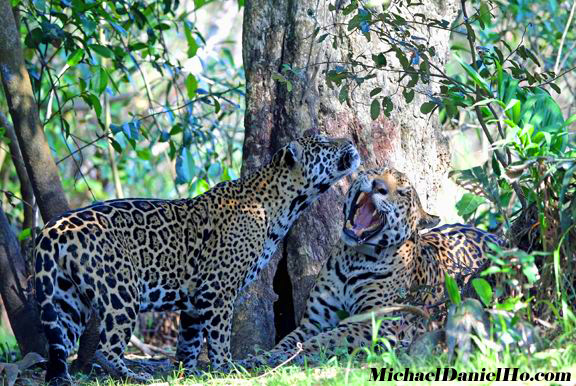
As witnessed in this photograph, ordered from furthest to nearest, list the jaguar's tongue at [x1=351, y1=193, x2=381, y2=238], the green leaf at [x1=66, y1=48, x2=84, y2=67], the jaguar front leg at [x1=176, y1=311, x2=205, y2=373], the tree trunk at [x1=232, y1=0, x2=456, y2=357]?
the green leaf at [x1=66, y1=48, x2=84, y2=67] < the tree trunk at [x1=232, y1=0, x2=456, y2=357] < the jaguar front leg at [x1=176, y1=311, x2=205, y2=373] < the jaguar's tongue at [x1=351, y1=193, x2=381, y2=238]

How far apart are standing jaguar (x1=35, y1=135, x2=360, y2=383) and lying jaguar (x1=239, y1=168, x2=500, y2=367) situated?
1.46 feet

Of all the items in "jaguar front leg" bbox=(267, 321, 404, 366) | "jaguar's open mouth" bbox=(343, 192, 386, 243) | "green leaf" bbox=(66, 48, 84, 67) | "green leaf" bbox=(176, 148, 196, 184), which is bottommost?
"jaguar front leg" bbox=(267, 321, 404, 366)

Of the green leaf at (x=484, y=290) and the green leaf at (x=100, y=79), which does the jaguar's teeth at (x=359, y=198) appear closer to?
the green leaf at (x=484, y=290)

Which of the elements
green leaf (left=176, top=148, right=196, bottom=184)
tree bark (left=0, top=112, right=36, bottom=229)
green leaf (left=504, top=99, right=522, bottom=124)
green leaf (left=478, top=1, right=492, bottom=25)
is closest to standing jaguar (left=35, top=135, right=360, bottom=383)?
green leaf (left=176, top=148, right=196, bottom=184)

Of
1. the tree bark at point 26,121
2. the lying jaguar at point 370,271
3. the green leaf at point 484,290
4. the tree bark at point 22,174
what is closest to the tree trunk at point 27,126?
the tree bark at point 26,121

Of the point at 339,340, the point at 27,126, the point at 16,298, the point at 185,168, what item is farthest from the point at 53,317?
the point at 185,168

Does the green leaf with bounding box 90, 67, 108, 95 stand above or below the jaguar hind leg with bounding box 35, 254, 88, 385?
above

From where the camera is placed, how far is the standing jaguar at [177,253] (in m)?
6.33

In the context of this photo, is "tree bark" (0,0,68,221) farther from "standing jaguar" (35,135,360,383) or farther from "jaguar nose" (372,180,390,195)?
"jaguar nose" (372,180,390,195)

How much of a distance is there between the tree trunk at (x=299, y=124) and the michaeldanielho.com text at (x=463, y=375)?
282 cm

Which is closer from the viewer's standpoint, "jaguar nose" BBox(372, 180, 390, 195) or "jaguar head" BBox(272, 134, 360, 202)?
"jaguar nose" BBox(372, 180, 390, 195)

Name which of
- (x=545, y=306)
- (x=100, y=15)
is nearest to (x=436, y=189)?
(x=545, y=306)

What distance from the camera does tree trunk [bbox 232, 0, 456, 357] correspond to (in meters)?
7.76

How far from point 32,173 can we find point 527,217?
4.00 metres
